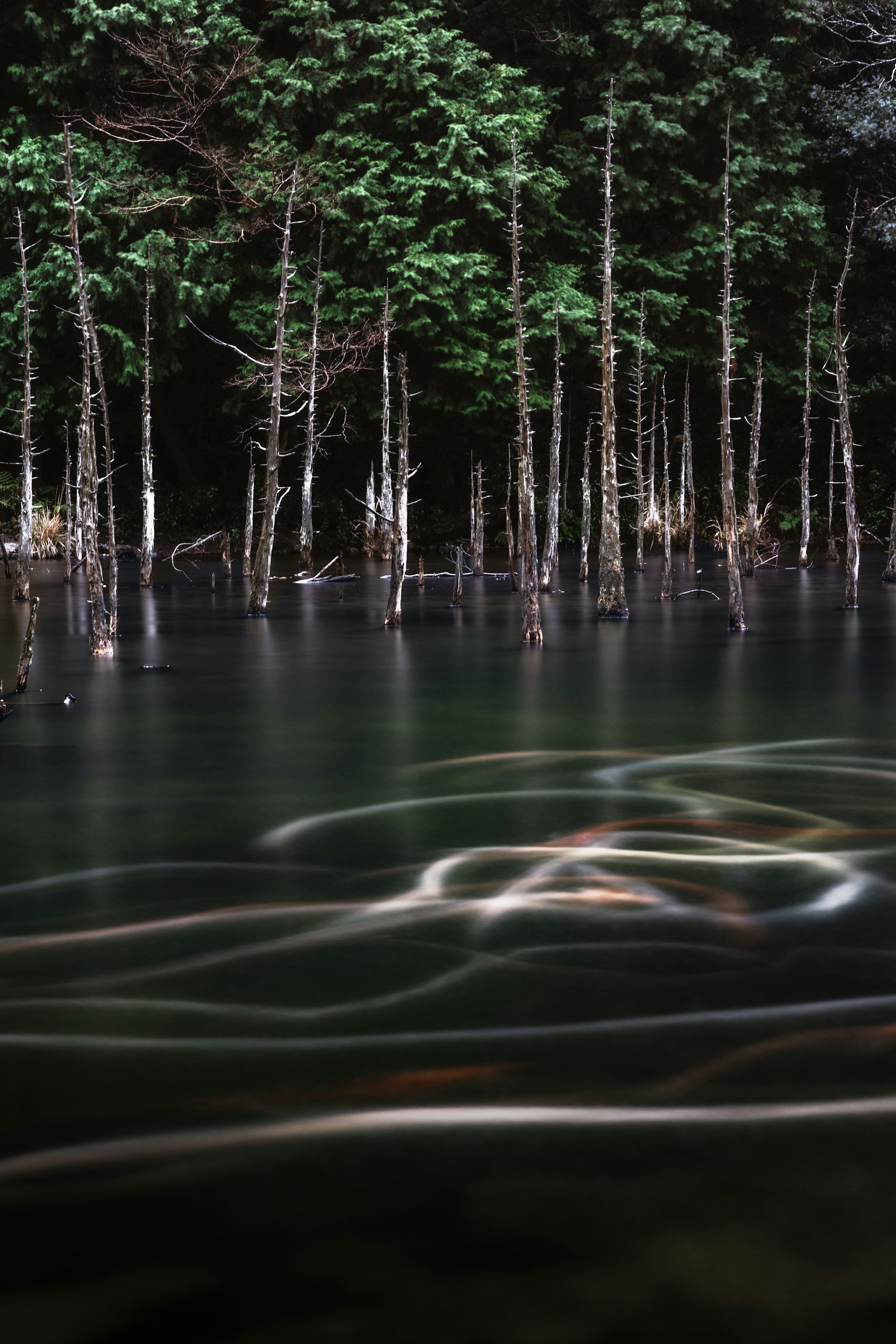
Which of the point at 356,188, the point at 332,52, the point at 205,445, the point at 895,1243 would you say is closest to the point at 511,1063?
the point at 895,1243

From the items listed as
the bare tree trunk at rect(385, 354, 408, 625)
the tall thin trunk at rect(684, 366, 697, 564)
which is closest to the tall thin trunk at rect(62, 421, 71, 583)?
the bare tree trunk at rect(385, 354, 408, 625)

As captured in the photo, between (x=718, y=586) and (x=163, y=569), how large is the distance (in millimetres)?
18120

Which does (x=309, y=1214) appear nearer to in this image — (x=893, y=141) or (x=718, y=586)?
(x=718, y=586)

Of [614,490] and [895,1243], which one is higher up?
[614,490]

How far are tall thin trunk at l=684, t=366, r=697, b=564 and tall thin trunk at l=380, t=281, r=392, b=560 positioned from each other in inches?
318

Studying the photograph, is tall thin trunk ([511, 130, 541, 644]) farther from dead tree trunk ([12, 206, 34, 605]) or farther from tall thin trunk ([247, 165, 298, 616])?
dead tree trunk ([12, 206, 34, 605])

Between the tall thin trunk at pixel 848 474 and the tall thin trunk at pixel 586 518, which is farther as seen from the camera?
the tall thin trunk at pixel 586 518


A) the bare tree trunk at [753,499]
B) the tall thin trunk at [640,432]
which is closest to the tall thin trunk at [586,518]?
the tall thin trunk at [640,432]

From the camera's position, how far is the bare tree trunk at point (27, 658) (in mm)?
15859

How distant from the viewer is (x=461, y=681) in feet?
62.5

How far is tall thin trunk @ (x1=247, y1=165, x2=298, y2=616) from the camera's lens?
29141 millimetres

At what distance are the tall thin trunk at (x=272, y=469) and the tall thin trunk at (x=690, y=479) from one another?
518 inches

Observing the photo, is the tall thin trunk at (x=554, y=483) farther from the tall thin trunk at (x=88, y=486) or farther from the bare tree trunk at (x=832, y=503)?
the tall thin trunk at (x=88, y=486)

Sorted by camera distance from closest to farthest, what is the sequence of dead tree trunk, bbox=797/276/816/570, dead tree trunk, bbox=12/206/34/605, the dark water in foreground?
the dark water in foreground → dead tree trunk, bbox=12/206/34/605 → dead tree trunk, bbox=797/276/816/570
